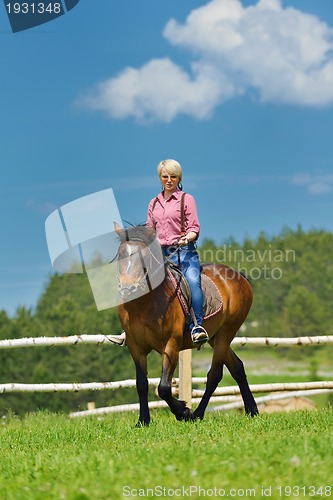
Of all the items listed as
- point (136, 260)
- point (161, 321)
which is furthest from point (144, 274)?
point (161, 321)

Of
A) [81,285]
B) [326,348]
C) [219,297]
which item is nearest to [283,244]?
[326,348]

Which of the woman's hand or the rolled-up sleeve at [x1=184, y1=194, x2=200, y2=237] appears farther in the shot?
the rolled-up sleeve at [x1=184, y1=194, x2=200, y2=237]

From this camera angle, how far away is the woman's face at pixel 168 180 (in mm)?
8719

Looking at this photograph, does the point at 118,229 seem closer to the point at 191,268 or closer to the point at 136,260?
the point at 136,260

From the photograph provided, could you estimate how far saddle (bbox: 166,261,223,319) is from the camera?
335 inches

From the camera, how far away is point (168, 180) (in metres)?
8.71

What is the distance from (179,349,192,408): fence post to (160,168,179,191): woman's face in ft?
11.4

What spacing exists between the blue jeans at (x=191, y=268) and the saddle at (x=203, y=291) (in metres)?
0.06

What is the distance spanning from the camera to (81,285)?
3086 inches

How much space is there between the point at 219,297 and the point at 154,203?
58.9 inches

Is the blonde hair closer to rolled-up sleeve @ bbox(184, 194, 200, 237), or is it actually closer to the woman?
the woman

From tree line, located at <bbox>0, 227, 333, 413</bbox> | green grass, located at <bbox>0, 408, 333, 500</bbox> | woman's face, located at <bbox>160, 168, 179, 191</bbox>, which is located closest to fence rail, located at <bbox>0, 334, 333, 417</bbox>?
woman's face, located at <bbox>160, 168, 179, 191</bbox>

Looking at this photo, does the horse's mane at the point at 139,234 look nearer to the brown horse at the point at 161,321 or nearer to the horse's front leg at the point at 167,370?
the brown horse at the point at 161,321

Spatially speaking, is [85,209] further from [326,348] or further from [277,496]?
[326,348]
